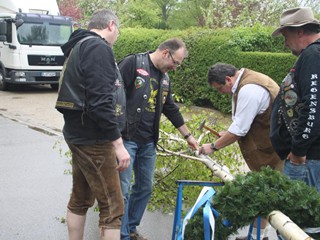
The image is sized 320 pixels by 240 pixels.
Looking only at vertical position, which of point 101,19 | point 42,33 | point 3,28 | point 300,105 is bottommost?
point 42,33

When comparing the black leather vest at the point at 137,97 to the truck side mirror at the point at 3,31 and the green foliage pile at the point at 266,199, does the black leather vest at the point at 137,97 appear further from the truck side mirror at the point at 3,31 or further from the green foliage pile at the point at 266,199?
the truck side mirror at the point at 3,31

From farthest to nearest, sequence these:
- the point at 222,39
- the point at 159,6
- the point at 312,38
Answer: the point at 159,6 < the point at 222,39 < the point at 312,38

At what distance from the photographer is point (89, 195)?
3609mm

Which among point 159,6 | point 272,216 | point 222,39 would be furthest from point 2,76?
point 272,216

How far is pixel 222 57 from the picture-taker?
12.0 meters

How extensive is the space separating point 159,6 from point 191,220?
24.4 m

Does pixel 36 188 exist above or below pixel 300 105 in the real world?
below

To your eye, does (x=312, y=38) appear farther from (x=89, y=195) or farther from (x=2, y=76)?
(x=2, y=76)

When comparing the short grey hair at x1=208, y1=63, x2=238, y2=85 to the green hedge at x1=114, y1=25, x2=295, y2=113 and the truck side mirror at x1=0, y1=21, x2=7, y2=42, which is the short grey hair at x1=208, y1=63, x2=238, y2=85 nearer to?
the green hedge at x1=114, y1=25, x2=295, y2=113

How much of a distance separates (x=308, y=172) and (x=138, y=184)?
1584 millimetres

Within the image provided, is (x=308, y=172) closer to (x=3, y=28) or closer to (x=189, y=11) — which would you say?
(x=3, y=28)

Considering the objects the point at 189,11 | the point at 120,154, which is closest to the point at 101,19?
the point at 120,154

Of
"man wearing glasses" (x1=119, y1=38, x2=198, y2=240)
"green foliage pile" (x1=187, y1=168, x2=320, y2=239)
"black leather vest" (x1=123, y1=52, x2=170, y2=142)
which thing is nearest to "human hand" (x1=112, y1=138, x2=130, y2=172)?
"man wearing glasses" (x1=119, y1=38, x2=198, y2=240)

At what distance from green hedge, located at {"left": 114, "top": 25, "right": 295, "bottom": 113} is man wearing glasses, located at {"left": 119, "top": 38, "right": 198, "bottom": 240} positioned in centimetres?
722
